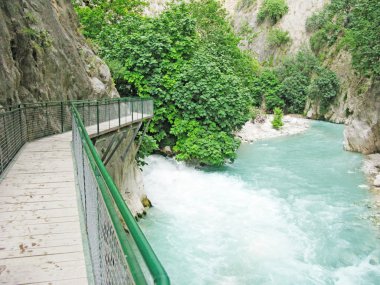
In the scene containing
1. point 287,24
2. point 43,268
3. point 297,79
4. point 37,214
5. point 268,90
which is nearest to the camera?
point 43,268

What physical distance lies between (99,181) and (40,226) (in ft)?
7.31

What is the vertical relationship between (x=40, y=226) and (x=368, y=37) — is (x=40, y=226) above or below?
below

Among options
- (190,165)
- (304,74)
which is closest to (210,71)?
(190,165)

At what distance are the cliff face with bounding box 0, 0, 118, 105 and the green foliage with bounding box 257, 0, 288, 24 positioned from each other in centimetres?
5081

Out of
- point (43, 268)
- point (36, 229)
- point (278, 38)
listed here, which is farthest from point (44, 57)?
point (278, 38)

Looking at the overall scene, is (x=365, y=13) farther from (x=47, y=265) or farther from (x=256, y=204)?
(x=47, y=265)

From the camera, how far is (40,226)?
15.2ft

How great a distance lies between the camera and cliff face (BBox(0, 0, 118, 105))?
392 inches

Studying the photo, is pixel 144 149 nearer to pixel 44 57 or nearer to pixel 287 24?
pixel 44 57

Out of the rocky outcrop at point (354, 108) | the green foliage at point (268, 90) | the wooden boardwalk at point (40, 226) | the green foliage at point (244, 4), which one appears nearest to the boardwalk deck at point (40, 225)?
the wooden boardwalk at point (40, 226)

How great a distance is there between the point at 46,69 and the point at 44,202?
8680mm

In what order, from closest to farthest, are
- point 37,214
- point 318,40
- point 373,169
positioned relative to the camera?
1. point 37,214
2. point 373,169
3. point 318,40

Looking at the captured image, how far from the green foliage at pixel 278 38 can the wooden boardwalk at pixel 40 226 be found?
56648 mm

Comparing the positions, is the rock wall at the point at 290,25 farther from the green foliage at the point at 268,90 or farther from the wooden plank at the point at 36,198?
the wooden plank at the point at 36,198
